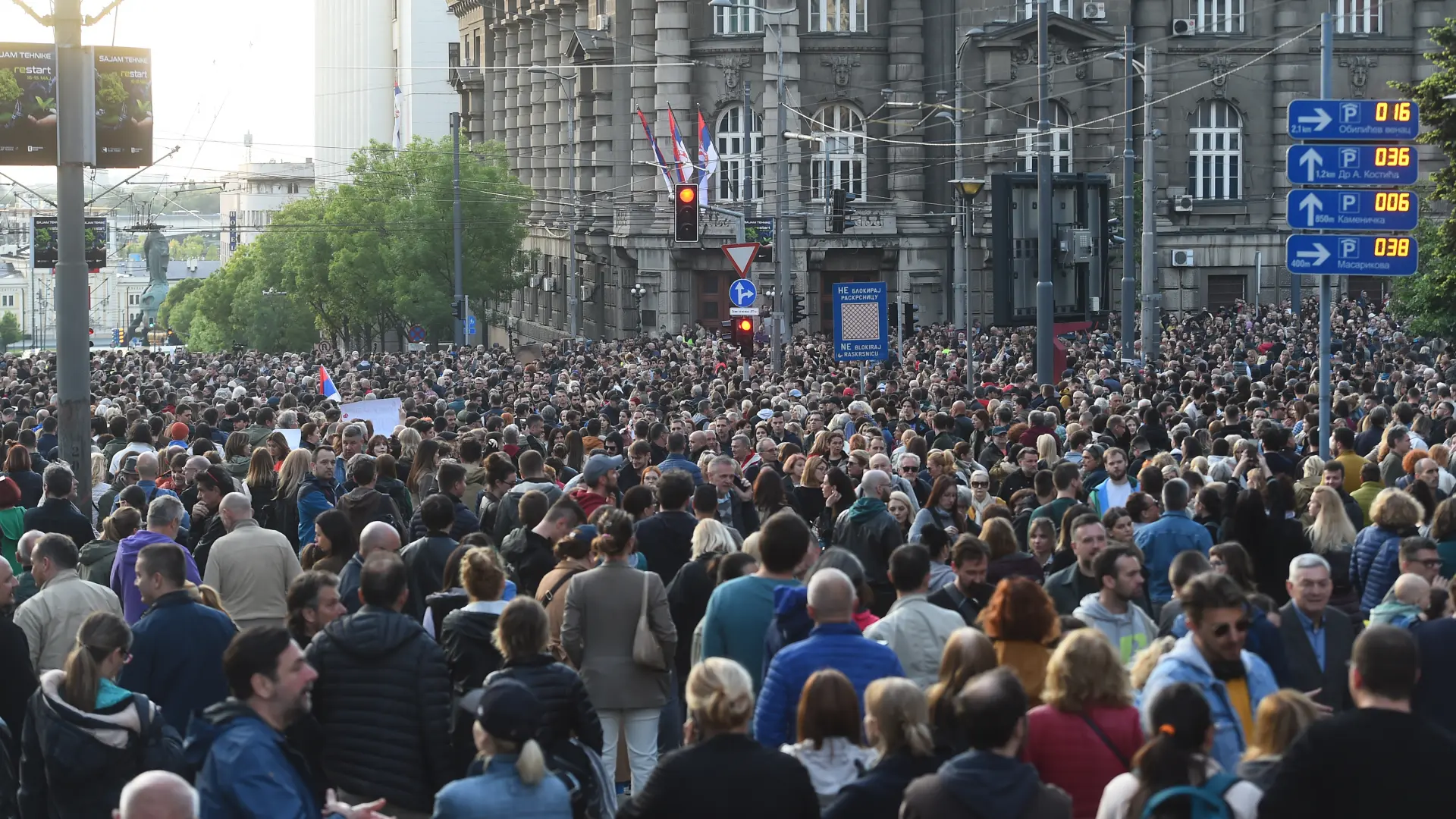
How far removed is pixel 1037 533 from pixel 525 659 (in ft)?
16.7

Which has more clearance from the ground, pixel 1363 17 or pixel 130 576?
pixel 1363 17

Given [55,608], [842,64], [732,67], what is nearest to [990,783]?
[55,608]

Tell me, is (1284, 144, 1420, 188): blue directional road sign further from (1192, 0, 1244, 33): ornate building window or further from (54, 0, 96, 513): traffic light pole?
(1192, 0, 1244, 33): ornate building window

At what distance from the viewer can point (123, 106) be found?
20156 mm

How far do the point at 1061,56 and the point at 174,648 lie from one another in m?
58.0

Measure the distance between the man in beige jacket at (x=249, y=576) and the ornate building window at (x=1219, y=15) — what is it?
59.4 metres

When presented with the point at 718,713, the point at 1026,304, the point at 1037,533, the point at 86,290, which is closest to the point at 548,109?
the point at 1026,304

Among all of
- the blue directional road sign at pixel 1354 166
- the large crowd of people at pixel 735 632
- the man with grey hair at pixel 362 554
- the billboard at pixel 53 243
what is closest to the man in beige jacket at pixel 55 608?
the large crowd of people at pixel 735 632

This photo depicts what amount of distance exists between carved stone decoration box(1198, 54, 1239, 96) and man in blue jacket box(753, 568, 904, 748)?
61.2m

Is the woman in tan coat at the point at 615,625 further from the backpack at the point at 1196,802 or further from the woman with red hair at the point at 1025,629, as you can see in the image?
the backpack at the point at 1196,802

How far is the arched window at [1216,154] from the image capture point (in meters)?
67.0

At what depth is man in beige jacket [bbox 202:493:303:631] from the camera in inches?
448

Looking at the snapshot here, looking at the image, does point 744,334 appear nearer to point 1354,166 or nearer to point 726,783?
point 1354,166

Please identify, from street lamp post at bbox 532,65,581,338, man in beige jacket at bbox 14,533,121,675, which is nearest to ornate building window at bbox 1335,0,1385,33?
street lamp post at bbox 532,65,581,338
